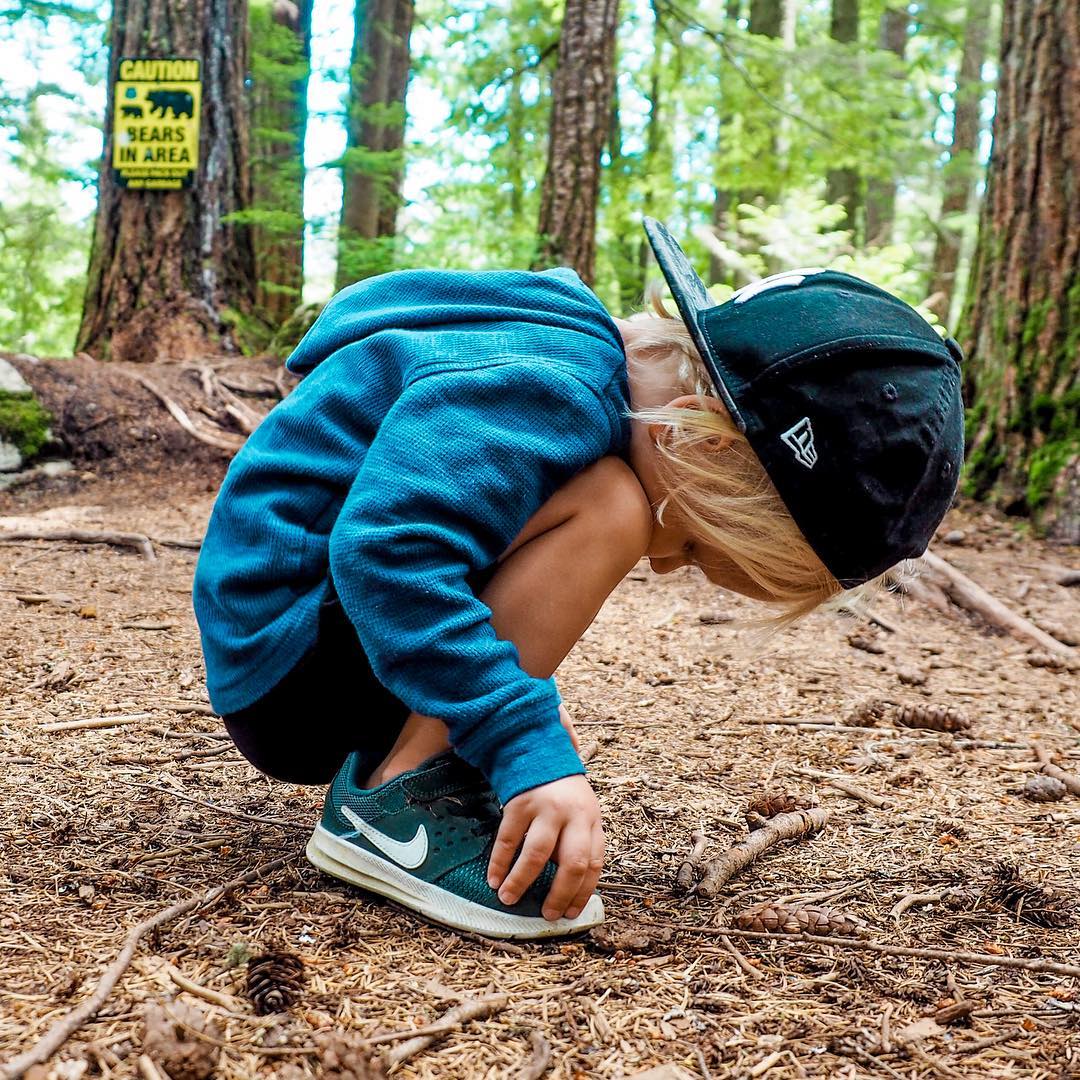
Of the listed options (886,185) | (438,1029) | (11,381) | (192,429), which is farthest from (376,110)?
(438,1029)

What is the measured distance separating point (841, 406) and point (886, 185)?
13.1 metres

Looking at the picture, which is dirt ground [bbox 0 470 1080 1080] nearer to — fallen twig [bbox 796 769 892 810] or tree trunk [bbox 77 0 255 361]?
fallen twig [bbox 796 769 892 810]

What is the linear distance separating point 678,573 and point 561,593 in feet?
8.84

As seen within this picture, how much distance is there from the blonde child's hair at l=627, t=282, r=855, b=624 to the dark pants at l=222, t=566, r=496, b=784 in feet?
1.04

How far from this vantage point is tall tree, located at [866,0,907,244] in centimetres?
1318

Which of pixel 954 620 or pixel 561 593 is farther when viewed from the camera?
pixel 954 620

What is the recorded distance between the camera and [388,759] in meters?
1.57

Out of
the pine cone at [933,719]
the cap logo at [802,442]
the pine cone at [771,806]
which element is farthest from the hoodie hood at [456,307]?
the pine cone at [933,719]

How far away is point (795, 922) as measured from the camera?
1475mm

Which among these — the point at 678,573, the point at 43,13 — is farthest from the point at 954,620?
the point at 43,13

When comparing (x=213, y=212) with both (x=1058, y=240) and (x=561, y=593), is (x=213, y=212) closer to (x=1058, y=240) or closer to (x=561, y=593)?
(x=1058, y=240)

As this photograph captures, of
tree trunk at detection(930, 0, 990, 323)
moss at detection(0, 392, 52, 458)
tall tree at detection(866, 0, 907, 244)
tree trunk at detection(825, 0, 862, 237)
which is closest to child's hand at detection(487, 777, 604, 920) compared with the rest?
moss at detection(0, 392, 52, 458)

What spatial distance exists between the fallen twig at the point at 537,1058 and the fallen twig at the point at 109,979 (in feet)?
1.54

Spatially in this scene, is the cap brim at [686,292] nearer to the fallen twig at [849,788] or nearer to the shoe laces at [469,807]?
the shoe laces at [469,807]
